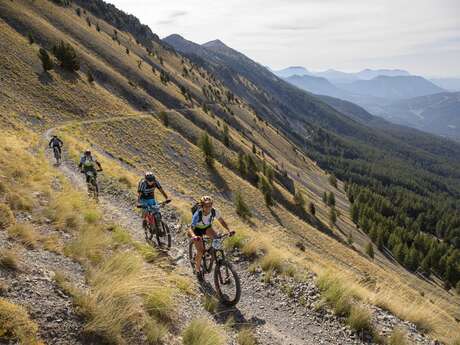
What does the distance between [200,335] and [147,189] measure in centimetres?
786

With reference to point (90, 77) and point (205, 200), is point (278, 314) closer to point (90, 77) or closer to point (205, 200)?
point (205, 200)

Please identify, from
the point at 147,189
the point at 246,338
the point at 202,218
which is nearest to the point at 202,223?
the point at 202,218

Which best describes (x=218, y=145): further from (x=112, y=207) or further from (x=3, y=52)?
(x=112, y=207)

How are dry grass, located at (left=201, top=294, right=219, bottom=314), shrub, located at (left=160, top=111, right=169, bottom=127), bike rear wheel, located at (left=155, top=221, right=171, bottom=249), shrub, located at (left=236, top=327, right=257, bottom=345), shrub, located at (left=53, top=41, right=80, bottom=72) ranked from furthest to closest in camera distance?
shrub, located at (left=160, top=111, right=169, bottom=127), shrub, located at (left=53, top=41, right=80, bottom=72), bike rear wheel, located at (left=155, top=221, right=171, bottom=249), dry grass, located at (left=201, top=294, right=219, bottom=314), shrub, located at (left=236, top=327, right=257, bottom=345)

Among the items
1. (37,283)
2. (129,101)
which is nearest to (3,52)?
(129,101)

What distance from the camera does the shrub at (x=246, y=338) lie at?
8234mm

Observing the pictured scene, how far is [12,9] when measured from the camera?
72.2 meters

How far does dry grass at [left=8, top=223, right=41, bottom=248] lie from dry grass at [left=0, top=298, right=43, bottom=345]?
3.54 m

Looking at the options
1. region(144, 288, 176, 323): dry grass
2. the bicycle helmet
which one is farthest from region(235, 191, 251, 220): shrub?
region(144, 288, 176, 323): dry grass

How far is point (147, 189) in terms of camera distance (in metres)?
14.2

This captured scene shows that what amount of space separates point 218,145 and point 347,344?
67926 millimetres

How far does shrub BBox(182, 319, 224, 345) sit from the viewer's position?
7234 mm

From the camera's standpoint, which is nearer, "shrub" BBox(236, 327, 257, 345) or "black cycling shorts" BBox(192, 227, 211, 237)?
"shrub" BBox(236, 327, 257, 345)

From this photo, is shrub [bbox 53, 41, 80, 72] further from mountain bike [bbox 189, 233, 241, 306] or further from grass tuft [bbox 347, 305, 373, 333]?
grass tuft [bbox 347, 305, 373, 333]
